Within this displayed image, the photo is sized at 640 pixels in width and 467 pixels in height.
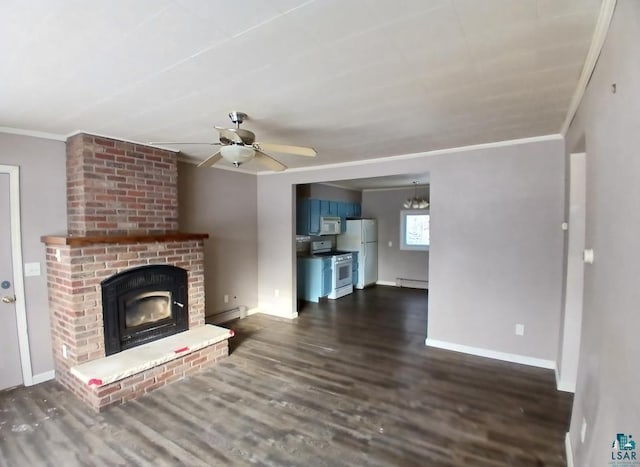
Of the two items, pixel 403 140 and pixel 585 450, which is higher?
pixel 403 140

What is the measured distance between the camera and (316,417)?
2.54 m

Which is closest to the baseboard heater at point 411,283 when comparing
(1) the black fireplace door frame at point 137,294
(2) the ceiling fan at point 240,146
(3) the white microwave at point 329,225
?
(3) the white microwave at point 329,225

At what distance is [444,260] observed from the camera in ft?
12.6

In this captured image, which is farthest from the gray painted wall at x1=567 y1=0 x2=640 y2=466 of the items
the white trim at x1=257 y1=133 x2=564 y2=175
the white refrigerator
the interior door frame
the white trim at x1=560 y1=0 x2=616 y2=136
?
the white refrigerator

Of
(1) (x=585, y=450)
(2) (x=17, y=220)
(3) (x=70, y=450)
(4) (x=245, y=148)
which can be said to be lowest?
(3) (x=70, y=450)

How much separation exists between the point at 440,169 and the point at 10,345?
A: 4.85 m

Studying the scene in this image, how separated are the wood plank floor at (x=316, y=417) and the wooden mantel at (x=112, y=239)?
4.63 ft

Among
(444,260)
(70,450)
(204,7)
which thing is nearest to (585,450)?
(444,260)

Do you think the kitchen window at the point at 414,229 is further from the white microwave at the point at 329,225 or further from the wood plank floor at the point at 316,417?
the wood plank floor at the point at 316,417

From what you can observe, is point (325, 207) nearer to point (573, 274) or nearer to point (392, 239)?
point (392, 239)

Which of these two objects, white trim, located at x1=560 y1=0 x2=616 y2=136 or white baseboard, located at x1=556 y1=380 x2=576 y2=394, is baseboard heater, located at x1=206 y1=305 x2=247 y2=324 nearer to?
white baseboard, located at x1=556 y1=380 x2=576 y2=394

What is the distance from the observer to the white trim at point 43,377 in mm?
3086

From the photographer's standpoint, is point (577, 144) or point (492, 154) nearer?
point (577, 144)

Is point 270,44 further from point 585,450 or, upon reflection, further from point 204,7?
point 585,450
